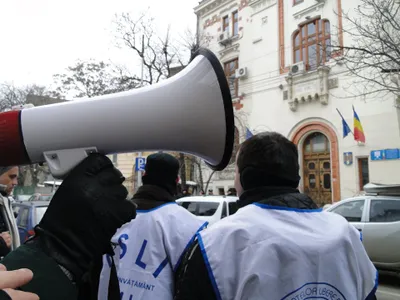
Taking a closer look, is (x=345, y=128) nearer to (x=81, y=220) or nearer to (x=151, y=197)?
(x=151, y=197)

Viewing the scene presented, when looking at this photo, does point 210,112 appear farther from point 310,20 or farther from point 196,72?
point 310,20

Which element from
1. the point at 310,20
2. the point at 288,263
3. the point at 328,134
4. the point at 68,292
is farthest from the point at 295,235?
the point at 310,20

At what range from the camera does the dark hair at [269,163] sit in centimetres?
149

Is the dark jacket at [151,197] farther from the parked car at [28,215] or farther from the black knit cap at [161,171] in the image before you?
the parked car at [28,215]

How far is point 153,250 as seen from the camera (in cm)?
204

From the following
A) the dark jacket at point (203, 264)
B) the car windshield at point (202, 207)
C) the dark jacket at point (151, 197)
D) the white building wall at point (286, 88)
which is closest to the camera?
the dark jacket at point (203, 264)

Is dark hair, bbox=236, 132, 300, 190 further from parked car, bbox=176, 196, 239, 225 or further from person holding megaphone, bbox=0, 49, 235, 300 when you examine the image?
parked car, bbox=176, 196, 239, 225

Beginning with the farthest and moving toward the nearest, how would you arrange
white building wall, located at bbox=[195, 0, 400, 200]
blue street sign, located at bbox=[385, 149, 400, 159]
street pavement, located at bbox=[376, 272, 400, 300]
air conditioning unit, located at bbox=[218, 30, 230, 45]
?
1. air conditioning unit, located at bbox=[218, 30, 230, 45]
2. white building wall, located at bbox=[195, 0, 400, 200]
3. blue street sign, located at bbox=[385, 149, 400, 159]
4. street pavement, located at bbox=[376, 272, 400, 300]

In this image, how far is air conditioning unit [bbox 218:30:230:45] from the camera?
1978cm

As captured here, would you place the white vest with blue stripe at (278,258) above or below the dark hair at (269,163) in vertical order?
below

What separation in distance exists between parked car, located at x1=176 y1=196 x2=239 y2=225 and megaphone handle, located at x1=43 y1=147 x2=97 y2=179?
713cm

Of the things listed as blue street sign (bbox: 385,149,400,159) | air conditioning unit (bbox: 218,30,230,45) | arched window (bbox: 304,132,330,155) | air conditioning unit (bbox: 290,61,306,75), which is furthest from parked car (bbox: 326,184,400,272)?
air conditioning unit (bbox: 218,30,230,45)

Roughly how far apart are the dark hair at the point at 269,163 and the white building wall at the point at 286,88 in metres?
11.8

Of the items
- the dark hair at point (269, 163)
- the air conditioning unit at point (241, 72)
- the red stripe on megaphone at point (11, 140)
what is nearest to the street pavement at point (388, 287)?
the dark hair at point (269, 163)
